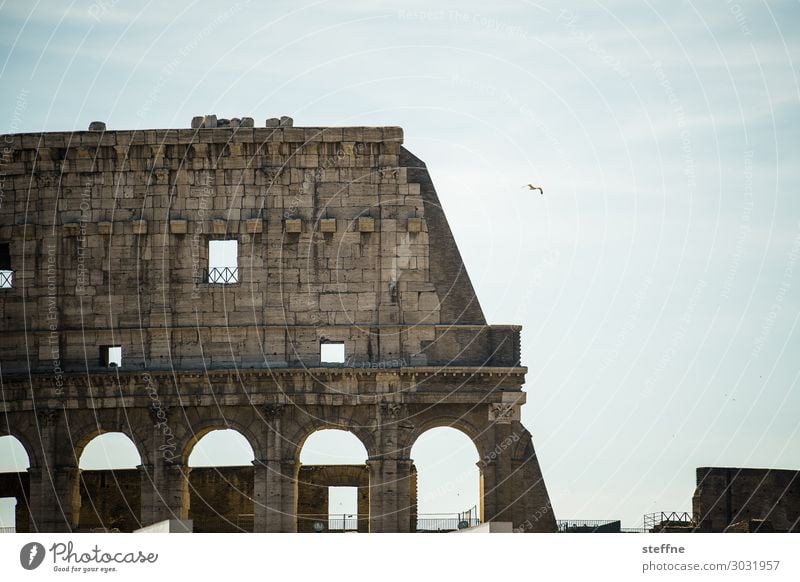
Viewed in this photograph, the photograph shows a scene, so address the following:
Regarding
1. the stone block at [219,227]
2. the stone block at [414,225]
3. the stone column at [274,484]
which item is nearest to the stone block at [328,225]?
the stone block at [414,225]

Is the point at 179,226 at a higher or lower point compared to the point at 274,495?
higher

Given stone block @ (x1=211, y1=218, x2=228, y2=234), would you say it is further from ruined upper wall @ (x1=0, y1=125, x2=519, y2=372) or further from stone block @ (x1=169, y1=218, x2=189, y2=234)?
stone block @ (x1=169, y1=218, x2=189, y2=234)

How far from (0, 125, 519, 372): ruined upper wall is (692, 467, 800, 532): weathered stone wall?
6604 mm

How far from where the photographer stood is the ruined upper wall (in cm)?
5844

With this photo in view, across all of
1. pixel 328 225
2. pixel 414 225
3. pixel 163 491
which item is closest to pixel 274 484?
pixel 163 491

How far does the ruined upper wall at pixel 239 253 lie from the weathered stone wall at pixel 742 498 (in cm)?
660

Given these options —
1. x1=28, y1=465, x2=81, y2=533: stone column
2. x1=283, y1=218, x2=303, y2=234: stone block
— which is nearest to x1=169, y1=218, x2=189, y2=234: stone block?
x1=283, y1=218, x2=303, y2=234: stone block

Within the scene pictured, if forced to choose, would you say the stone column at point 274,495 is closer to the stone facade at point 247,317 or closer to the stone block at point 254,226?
the stone facade at point 247,317

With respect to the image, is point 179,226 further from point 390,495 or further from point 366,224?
point 390,495

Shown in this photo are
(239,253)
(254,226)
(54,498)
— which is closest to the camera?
(54,498)

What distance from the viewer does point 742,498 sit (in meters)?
58.9

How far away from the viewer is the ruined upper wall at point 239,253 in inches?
2301

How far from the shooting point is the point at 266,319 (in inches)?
2311

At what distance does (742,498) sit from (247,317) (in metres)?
14.7
